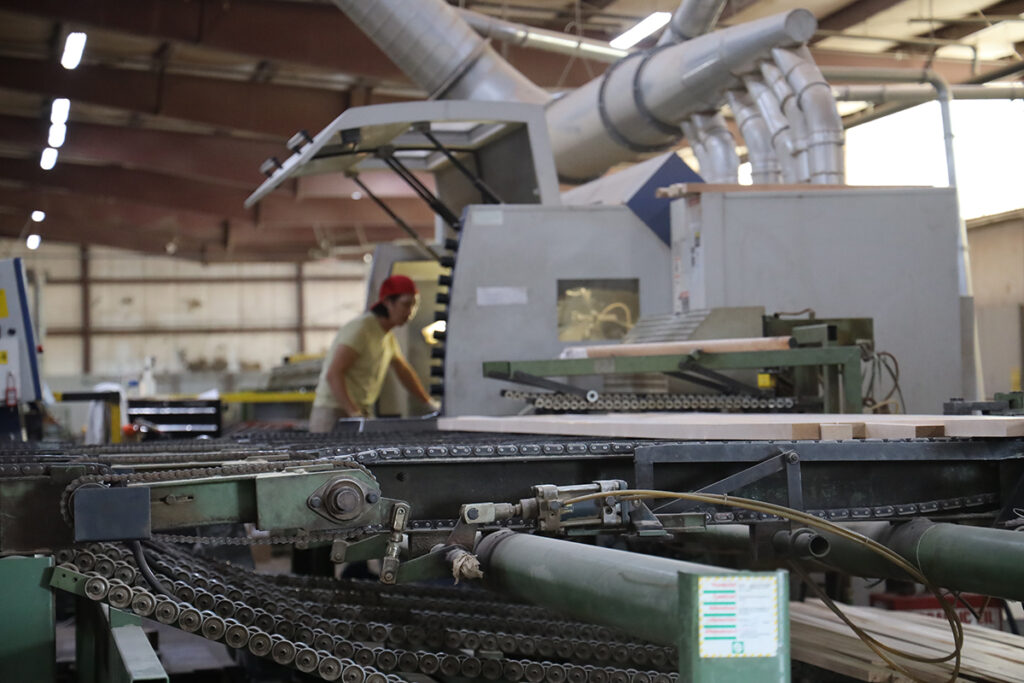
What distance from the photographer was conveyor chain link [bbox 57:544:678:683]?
2.78m

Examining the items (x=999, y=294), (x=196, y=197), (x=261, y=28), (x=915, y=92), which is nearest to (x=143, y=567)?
(x=261, y=28)

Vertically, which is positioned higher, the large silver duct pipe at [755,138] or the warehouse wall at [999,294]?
the large silver duct pipe at [755,138]

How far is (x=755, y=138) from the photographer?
7.65 metres

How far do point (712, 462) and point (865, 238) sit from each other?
10.9 feet

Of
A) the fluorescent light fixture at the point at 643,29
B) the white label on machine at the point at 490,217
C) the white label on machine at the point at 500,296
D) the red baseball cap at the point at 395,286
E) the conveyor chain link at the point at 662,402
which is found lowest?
the conveyor chain link at the point at 662,402

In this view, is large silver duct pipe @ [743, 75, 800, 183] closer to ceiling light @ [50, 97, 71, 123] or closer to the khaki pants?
the khaki pants

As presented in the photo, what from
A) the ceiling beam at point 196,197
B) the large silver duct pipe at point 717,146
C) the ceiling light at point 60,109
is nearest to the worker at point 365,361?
the large silver duct pipe at point 717,146

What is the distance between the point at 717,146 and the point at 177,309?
2144 centimetres

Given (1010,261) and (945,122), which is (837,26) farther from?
(1010,261)

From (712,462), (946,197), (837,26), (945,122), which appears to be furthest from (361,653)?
(837,26)

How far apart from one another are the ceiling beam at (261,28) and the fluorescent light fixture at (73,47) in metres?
0.31

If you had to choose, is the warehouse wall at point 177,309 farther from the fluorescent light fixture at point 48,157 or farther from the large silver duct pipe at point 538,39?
the large silver duct pipe at point 538,39

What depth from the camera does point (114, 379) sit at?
25.4 m

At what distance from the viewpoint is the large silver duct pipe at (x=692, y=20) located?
8336 mm
